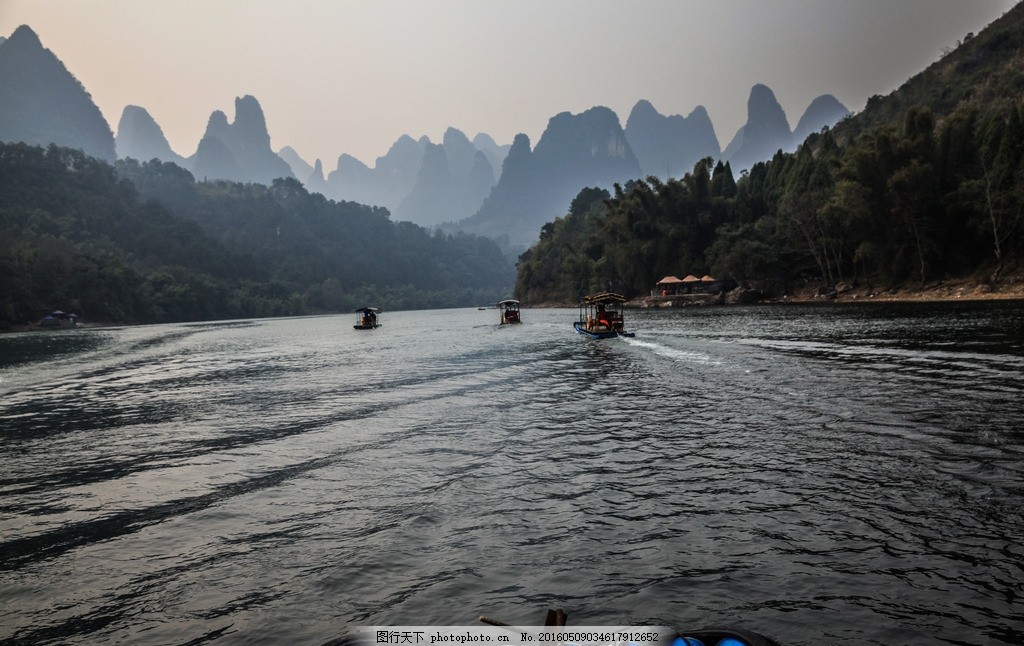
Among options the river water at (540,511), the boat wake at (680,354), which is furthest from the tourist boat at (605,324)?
the river water at (540,511)

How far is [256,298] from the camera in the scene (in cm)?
17088

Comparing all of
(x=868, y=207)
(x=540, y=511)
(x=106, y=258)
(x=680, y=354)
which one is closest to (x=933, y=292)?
(x=868, y=207)

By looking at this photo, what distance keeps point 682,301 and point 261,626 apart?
99995 millimetres

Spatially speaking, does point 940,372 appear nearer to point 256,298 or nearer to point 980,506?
point 980,506

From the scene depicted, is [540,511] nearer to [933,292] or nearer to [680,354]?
[680,354]

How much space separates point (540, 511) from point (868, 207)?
73382 millimetres

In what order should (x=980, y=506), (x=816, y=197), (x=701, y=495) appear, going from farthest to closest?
(x=816, y=197)
(x=701, y=495)
(x=980, y=506)

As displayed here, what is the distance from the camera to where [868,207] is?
217 feet

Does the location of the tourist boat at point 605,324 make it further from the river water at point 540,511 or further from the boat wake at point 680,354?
the river water at point 540,511

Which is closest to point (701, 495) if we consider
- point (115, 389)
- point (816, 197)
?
point (115, 389)

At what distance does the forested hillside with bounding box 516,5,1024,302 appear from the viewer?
60.3 metres

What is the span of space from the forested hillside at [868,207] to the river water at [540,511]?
171 feet

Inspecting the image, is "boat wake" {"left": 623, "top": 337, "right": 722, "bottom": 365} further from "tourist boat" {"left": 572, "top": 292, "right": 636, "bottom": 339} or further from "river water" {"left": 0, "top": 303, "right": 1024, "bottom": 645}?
"river water" {"left": 0, "top": 303, "right": 1024, "bottom": 645}

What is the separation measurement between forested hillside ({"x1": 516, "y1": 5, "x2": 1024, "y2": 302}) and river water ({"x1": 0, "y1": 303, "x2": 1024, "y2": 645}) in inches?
2053
